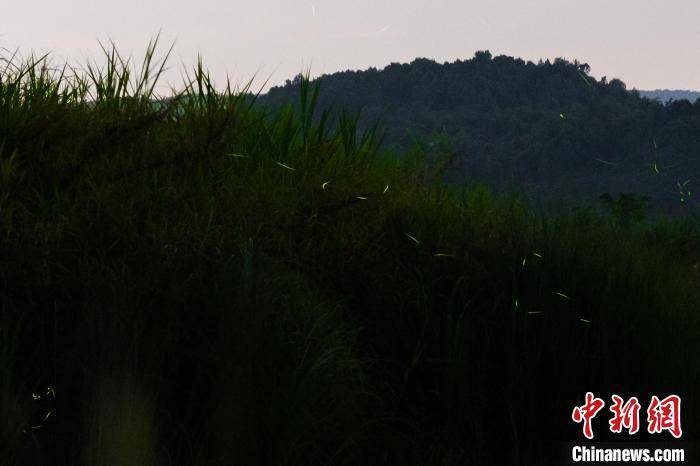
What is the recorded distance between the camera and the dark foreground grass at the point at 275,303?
3.48 metres

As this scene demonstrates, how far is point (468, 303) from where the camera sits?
15.0 feet

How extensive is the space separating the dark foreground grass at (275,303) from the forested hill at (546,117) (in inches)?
1146

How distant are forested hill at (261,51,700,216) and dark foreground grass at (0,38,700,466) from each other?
95.5ft

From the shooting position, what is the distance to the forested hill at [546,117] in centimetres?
4024

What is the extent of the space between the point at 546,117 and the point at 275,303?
44.3 metres

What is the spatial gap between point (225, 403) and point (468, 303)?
64.6 inches

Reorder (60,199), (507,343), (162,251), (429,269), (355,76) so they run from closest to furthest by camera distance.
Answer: (162,251) < (60,199) < (507,343) < (429,269) < (355,76)

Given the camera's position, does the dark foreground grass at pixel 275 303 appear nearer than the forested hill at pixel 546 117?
Yes

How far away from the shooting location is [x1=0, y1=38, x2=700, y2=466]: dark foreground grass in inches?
137

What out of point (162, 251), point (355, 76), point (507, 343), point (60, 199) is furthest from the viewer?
point (355, 76)

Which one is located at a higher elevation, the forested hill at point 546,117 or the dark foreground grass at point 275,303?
the forested hill at point 546,117

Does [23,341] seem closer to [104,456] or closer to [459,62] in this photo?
[104,456]

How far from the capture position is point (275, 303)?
393 cm

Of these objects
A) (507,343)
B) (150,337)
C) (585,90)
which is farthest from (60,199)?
(585,90)
